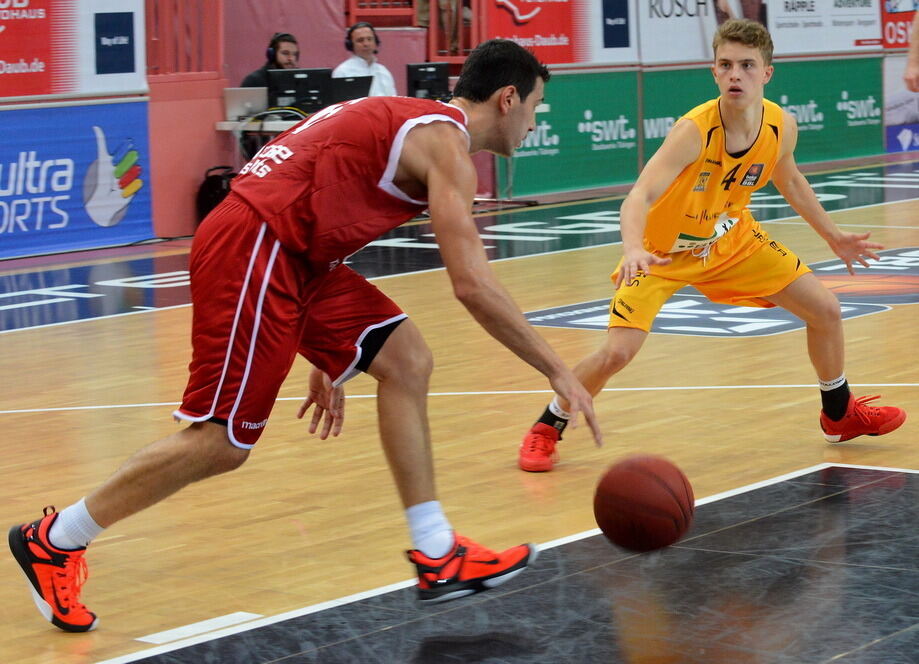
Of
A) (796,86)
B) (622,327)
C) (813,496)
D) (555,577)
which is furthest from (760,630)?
(796,86)

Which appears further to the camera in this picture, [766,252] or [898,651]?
[766,252]

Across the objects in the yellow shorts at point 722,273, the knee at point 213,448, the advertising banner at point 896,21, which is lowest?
the knee at point 213,448

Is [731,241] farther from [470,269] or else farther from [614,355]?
[470,269]

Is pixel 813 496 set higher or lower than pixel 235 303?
lower

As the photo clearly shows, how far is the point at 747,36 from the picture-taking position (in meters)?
6.08

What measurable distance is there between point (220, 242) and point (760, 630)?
1815 mm

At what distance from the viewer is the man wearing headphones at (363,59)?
15234 millimetres

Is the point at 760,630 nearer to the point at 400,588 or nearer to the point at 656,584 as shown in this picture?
the point at 656,584

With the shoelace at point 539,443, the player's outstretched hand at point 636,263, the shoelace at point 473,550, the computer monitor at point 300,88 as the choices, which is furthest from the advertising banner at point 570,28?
A: the shoelace at point 473,550

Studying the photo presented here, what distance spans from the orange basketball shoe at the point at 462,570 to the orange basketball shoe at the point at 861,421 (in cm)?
236

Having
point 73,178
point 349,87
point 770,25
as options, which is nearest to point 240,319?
point 73,178

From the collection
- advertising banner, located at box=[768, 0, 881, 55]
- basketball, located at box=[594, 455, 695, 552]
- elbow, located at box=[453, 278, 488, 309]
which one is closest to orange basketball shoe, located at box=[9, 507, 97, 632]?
elbow, located at box=[453, 278, 488, 309]

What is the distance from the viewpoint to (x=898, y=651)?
3914 millimetres

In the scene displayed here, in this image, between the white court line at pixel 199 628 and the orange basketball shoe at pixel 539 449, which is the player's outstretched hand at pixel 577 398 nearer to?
the white court line at pixel 199 628
